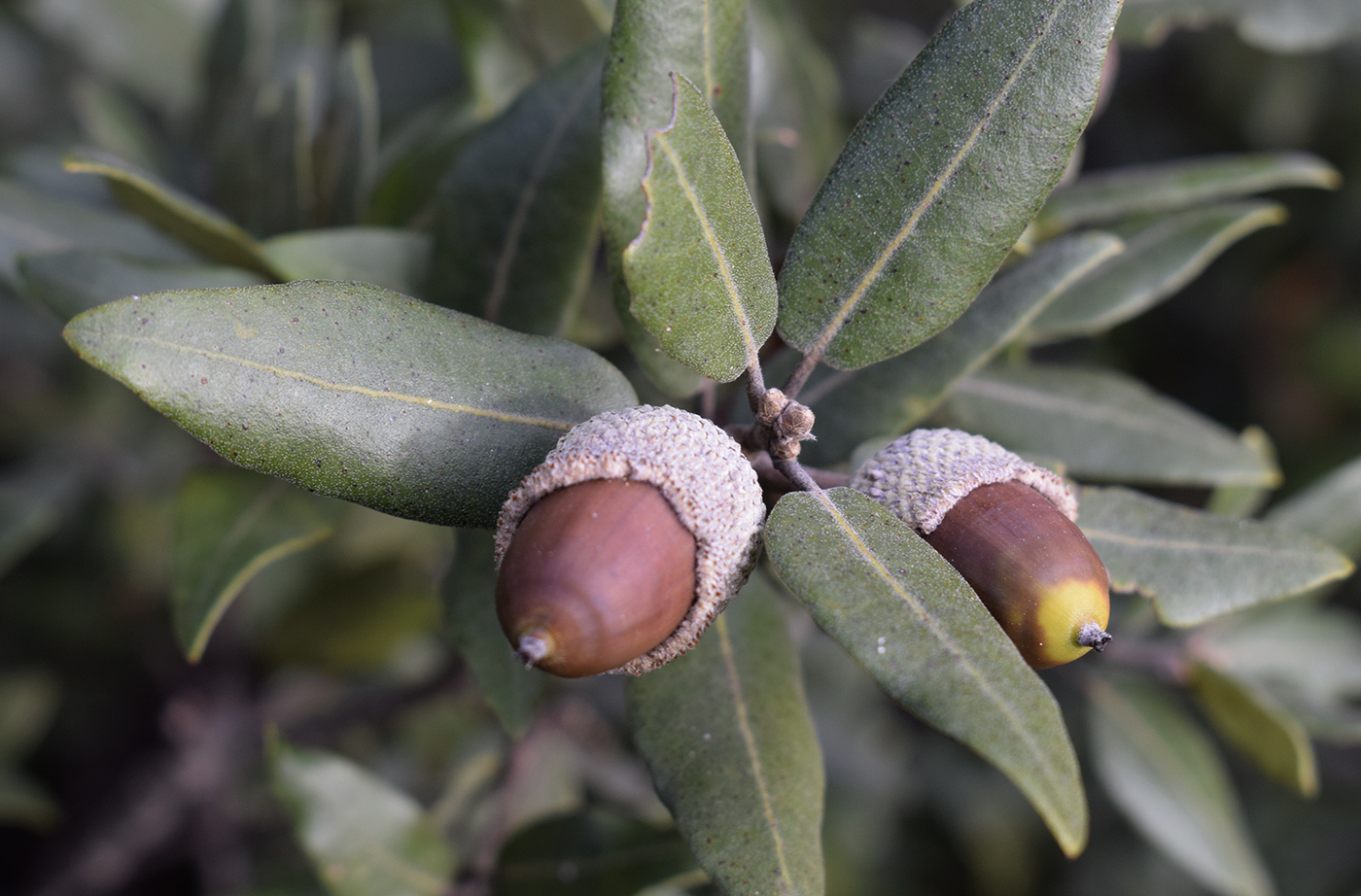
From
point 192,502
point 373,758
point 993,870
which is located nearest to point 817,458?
point 192,502

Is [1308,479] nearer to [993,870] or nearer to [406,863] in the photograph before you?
[993,870]

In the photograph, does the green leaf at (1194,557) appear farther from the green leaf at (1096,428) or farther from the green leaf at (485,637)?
the green leaf at (485,637)

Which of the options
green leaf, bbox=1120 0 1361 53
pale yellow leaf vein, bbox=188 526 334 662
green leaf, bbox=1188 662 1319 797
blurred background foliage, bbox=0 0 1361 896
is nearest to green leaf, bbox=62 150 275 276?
blurred background foliage, bbox=0 0 1361 896

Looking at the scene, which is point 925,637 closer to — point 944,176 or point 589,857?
point 944,176

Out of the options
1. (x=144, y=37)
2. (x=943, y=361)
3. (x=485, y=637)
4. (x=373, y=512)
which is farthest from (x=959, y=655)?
(x=144, y=37)

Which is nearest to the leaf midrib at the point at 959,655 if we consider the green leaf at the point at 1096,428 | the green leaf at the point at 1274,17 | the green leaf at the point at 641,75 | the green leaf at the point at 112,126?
the green leaf at the point at 641,75

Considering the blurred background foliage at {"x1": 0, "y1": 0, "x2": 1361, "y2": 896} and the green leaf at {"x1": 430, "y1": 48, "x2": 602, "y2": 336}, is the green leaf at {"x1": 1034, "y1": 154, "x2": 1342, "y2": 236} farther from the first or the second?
the green leaf at {"x1": 430, "y1": 48, "x2": 602, "y2": 336}

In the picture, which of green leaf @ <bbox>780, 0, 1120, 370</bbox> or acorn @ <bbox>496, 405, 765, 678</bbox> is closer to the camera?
acorn @ <bbox>496, 405, 765, 678</bbox>
